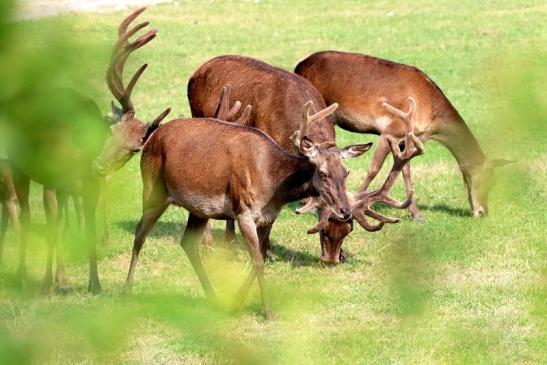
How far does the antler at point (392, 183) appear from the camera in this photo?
29.9 feet

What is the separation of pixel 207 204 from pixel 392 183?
2061 millimetres

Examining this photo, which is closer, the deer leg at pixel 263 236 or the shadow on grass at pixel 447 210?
the deer leg at pixel 263 236

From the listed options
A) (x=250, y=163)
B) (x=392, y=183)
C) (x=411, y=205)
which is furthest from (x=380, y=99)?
(x=250, y=163)

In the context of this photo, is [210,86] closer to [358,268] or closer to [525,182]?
[358,268]

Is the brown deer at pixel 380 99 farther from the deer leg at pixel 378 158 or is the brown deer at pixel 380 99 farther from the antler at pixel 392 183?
the antler at pixel 392 183

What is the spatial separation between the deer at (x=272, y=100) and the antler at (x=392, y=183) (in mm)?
66

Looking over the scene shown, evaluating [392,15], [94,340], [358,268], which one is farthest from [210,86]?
[392,15]

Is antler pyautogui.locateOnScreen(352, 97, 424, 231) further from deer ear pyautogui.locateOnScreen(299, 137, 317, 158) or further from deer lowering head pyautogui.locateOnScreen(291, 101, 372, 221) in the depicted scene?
deer ear pyautogui.locateOnScreen(299, 137, 317, 158)

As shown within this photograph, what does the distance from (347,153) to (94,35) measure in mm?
6711

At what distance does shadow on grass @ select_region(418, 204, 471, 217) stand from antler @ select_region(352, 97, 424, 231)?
3.64 ft

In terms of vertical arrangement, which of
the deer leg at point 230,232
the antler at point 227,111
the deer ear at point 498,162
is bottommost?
the deer leg at point 230,232

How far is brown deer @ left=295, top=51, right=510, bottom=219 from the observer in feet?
A: 39.3

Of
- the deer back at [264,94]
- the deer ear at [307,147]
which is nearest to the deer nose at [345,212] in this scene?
the deer ear at [307,147]

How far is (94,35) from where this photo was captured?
3.86 feet
